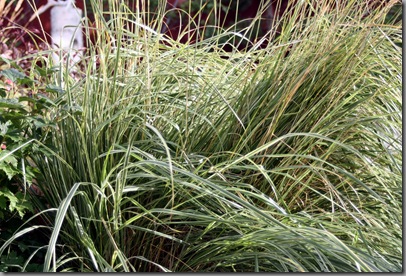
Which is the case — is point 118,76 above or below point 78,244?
above

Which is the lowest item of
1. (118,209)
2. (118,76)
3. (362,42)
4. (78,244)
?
(78,244)

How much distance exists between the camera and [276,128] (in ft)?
8.71

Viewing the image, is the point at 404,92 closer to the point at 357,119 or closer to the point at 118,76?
the point at 357,119

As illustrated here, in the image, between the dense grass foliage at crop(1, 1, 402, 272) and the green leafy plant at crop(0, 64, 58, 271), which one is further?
the green leafy plant at crop(0, 64, 58, 271)

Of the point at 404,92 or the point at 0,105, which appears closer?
the point at 0,105

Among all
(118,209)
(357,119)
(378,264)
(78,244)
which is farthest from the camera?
(357,119)

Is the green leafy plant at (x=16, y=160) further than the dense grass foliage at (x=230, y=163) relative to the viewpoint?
Yes

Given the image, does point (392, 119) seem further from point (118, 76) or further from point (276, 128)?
point (118, 76)

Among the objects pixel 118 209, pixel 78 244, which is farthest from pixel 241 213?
pixel 78 244

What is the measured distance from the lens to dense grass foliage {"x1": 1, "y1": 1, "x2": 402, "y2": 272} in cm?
221

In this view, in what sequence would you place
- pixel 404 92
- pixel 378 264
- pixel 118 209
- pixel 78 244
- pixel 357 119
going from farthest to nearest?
pixel 404 92, pixel 357 119, pixel 78 244, pixel 118 209, pixel 378 264

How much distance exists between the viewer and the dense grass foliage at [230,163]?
221 cm

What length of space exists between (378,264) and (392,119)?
0.92m

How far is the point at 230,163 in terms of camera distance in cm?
241
